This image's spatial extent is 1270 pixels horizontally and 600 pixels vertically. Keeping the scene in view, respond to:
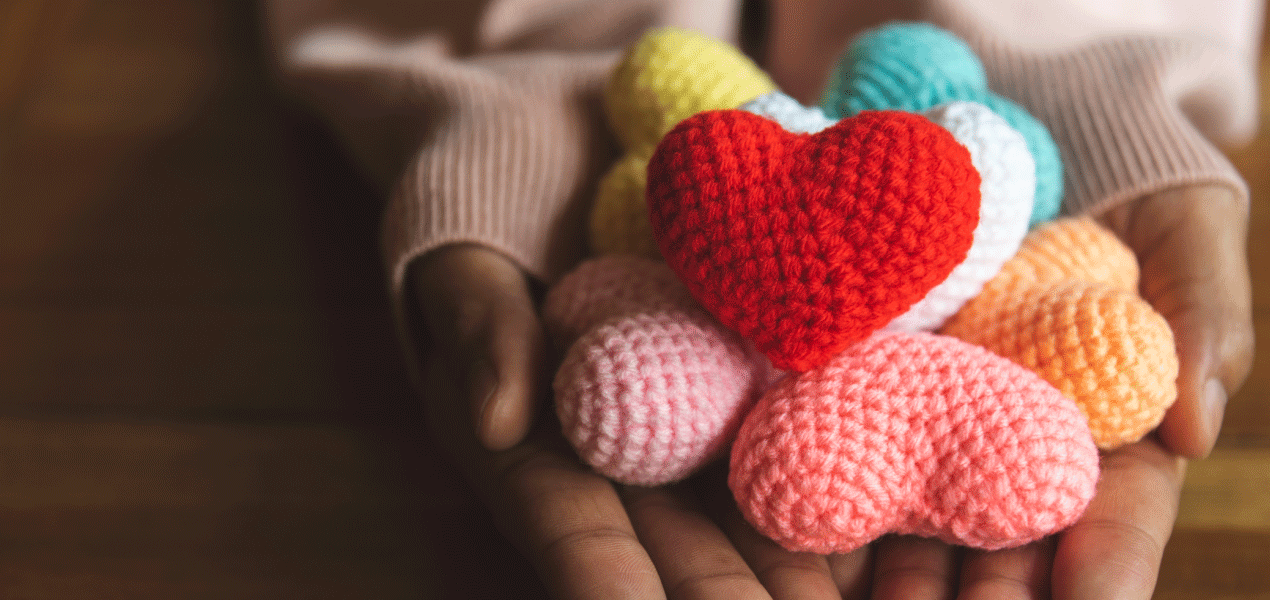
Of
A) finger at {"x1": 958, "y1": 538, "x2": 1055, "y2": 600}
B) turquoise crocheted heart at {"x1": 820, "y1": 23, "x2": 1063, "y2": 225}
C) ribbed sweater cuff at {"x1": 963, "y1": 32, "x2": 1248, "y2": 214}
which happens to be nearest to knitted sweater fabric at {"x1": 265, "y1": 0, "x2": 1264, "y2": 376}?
ribbed sweater cuff at {"x1": 963, "y1": 32, "x2": 1248, "y2": 214}

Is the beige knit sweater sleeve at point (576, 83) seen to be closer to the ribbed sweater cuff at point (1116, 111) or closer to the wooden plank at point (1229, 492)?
the ribbed sweater cuff at point (1116, 111)

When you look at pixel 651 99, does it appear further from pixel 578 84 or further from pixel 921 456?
pixel 921 456

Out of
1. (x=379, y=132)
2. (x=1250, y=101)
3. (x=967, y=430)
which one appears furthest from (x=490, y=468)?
(x=1250, y=101)

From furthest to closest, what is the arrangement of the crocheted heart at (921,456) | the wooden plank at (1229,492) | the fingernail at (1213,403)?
the wooden plank at (1229,492), the fingernail at (1213,403), the crocheted heart at (921,456)

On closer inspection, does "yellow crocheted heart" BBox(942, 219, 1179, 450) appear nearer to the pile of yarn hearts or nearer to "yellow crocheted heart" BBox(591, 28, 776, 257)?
the pile of yarn hearts

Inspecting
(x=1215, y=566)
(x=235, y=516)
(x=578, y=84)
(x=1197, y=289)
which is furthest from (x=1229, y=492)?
(x=235, y=516)

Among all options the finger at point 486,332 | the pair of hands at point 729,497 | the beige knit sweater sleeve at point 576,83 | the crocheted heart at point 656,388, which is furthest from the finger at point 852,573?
the beige knit sweater sleeve at point 576,83
